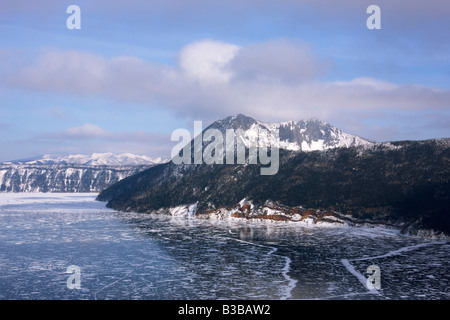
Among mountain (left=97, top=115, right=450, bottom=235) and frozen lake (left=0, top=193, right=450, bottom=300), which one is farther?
mountain (left=97, top=115, right=450, bottom=235)

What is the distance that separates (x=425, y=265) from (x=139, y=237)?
73.9m

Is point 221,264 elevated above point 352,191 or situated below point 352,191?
below

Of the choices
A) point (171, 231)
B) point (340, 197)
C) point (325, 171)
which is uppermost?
point (325, 171)

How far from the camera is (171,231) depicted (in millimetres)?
124625

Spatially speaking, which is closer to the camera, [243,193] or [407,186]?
[407,186]

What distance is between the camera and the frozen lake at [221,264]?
5653cm

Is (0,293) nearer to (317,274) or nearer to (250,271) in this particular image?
(250,271)

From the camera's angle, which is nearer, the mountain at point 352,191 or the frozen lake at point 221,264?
the frozen lake at point 221,264

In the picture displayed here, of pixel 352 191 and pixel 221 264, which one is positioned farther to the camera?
pixel 352 191

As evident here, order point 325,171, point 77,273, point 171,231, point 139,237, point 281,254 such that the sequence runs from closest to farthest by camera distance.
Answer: point 77,273 < point 281,254 < point 139,237 < point 171,231 < point 325,171

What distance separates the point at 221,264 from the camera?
7538cm

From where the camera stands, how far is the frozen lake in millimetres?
56531

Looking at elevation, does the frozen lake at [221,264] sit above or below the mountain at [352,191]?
below
